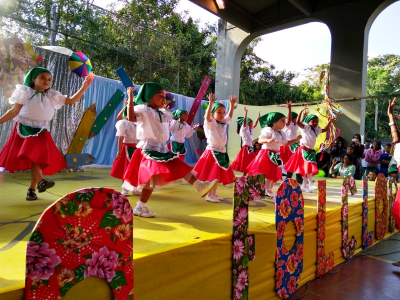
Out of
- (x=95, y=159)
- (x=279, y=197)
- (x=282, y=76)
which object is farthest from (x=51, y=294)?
(x=282, y=76)

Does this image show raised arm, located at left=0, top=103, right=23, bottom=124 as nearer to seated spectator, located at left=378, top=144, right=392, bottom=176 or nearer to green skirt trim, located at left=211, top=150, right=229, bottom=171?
green skirt trim, located at left=211, top=150, right=229, bottom=171

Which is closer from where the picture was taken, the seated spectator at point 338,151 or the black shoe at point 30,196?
the black shoe at point 30,196

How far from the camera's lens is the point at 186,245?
1.73m

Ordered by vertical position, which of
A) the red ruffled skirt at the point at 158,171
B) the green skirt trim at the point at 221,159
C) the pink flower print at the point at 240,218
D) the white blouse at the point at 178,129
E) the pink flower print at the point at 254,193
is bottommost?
the pink flower print at the point at 240,218

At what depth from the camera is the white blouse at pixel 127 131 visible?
3.75 metres

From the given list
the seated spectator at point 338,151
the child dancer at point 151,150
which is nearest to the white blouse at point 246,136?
the seated spectator at point 338,151

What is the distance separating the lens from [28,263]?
1.04m

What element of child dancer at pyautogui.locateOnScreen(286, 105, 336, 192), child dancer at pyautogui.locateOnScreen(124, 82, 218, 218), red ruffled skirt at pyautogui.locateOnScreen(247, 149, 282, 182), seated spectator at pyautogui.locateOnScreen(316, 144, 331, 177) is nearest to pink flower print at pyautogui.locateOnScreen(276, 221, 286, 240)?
child dancer at pyautogui.locateOnScreen(124, 82, 218, 218)

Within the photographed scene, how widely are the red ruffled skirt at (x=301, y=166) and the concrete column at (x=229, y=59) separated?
669 cm

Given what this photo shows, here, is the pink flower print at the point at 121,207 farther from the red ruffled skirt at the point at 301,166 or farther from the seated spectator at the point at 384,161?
the seated spectator at the point at 384,161

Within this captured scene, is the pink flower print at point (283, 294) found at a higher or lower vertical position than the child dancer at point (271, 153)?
lower

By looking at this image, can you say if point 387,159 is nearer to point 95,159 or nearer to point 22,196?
point 95,159

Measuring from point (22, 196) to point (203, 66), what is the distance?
13.8 meters

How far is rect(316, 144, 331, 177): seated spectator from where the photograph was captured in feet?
28.4
